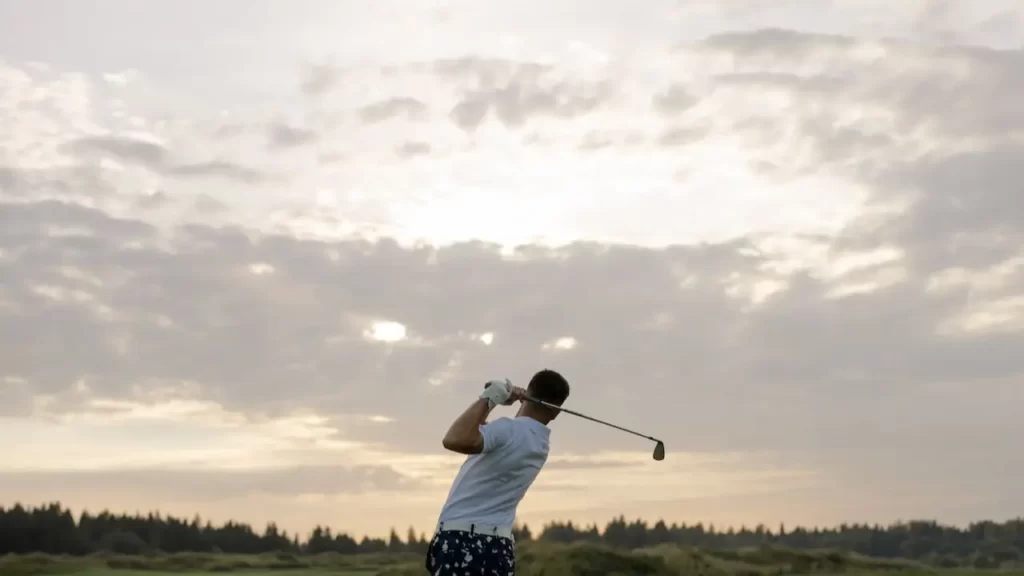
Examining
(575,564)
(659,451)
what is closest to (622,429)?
(659,451)

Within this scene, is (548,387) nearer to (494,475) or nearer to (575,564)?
(494,475)

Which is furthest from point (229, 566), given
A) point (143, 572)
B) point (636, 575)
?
point (636, 575)

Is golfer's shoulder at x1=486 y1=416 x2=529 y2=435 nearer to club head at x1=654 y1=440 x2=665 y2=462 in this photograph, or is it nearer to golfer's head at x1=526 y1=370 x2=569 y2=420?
golfer's head at x1=526 y1=370 x2=569 y2=420

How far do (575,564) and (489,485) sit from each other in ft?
50.1

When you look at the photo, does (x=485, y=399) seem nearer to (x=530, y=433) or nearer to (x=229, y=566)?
(x=530, y=433)

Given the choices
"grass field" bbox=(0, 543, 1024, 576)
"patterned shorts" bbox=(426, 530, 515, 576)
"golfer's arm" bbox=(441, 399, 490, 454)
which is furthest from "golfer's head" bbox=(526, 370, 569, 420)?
"grass field" bbox=(0, 543, 1024, 576)

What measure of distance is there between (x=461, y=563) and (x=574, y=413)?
1324 millimetres

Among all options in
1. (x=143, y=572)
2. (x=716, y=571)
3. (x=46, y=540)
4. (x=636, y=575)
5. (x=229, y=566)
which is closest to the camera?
(x=636, y=575)

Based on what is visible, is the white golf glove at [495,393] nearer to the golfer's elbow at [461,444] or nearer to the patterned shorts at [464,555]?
the golfer's elbow at [461,444]

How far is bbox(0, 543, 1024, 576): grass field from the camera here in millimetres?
22484

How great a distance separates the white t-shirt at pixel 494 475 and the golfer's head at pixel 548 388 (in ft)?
0.61

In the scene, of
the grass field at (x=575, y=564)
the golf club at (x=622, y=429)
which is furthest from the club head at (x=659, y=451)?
the grass field at (x=575, y=564)

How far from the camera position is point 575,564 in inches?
874

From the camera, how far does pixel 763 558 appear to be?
29062 millimetres
